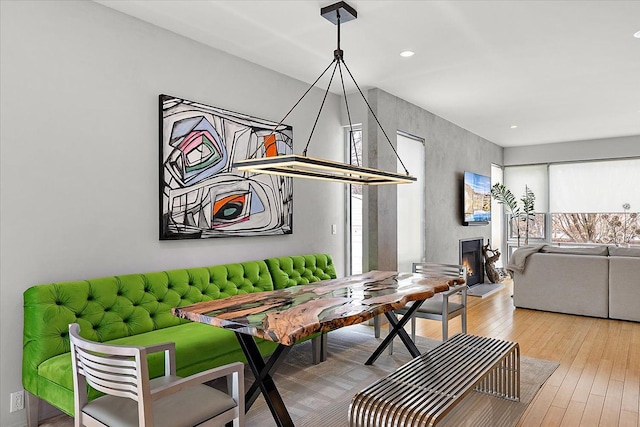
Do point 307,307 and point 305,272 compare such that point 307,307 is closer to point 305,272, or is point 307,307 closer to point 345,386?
point 345,386

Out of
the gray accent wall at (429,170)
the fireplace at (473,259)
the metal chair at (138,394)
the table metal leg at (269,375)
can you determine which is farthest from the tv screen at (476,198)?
the metal chair at (138,394)

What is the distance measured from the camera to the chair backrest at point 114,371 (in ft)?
5.31

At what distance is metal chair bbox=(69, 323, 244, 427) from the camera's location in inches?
64.2

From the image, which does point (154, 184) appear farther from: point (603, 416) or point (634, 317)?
point (634, 317)

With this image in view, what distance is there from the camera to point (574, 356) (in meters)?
3.87

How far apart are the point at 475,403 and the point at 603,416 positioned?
2.49 ft

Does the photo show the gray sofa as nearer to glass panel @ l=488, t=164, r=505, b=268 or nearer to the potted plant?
the potted plant

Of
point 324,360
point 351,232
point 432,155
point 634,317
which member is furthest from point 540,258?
point 324,360

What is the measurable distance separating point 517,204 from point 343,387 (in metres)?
7.20

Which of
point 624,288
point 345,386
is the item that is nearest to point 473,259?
point 624,288

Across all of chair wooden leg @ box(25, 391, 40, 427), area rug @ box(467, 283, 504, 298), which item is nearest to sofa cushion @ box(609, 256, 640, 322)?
area rug @ box(467, 283, 504, 298)

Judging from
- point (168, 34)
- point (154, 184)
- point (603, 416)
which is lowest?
point (603, 416)

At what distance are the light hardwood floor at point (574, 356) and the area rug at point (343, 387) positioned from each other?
12cm

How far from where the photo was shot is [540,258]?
223 inches
